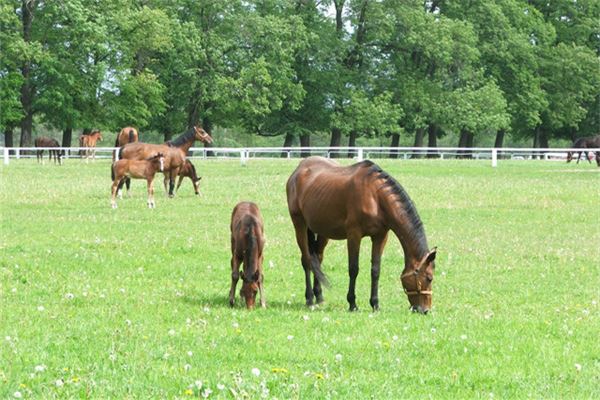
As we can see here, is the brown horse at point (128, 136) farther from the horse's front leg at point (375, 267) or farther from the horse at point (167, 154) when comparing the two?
the horse's front leg at point (375, 267)

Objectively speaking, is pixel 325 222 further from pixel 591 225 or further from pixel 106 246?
pixel 591 225

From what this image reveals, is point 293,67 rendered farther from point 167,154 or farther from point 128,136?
point 167,154

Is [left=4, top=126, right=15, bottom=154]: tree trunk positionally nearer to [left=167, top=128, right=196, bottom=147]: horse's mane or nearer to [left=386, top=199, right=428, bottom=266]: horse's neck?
[left=167, top=128, right=196, bottom=147]: horse's mane

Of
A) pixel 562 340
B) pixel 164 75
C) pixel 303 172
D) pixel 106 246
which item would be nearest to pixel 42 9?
pixel 164 75

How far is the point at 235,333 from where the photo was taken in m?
8.68

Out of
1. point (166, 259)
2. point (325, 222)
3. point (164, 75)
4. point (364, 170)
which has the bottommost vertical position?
point (166, 259)

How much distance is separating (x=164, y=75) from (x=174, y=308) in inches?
2082

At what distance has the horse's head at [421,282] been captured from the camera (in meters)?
10.1

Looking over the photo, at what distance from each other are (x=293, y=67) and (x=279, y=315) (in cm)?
5618

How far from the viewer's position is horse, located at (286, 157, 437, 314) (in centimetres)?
1028

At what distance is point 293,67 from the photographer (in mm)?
65125

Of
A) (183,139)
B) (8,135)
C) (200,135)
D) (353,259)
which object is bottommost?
(353,259)

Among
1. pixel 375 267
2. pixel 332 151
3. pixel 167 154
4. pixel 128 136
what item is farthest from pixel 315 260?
pixel 332 151

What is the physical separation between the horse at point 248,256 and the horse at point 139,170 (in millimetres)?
13010
